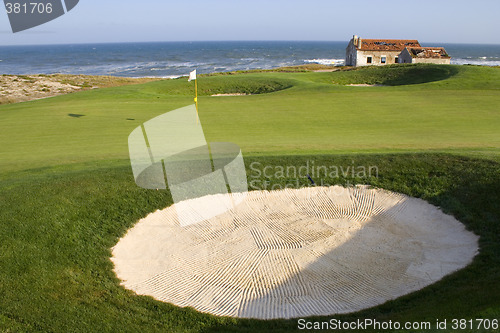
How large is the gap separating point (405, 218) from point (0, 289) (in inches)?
323

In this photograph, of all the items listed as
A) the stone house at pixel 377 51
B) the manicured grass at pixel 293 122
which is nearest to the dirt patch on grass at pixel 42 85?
the manicured grass at pixel 293 122

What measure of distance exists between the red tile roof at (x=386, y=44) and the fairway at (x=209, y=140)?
133 feet

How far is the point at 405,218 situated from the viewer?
30.3 ft

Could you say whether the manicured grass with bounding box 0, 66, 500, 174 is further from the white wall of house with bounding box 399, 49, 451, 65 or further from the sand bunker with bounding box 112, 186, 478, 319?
the white wall of house with bounding box 399, 49, 451, 65

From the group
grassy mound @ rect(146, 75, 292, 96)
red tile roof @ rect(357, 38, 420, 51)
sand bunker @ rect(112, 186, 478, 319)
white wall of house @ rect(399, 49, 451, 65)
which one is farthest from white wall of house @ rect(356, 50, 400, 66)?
sand bunker @ rect(112, 186, 478, 319)

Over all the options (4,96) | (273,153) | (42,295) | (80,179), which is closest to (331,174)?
(273,153)

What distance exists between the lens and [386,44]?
61.6 m

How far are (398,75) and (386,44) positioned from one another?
92.3ft

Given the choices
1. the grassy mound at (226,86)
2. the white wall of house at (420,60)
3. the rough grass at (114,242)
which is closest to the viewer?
the rough grass at (114,242)

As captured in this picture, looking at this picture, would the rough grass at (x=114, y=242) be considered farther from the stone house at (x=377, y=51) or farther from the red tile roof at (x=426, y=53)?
the stone house at (x=377, y=51)

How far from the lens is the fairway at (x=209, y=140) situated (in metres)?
5.96

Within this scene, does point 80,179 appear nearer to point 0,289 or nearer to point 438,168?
point 0,289

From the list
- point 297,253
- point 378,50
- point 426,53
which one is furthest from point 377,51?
point 297,253

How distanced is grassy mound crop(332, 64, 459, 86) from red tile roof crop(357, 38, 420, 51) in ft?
78.0
